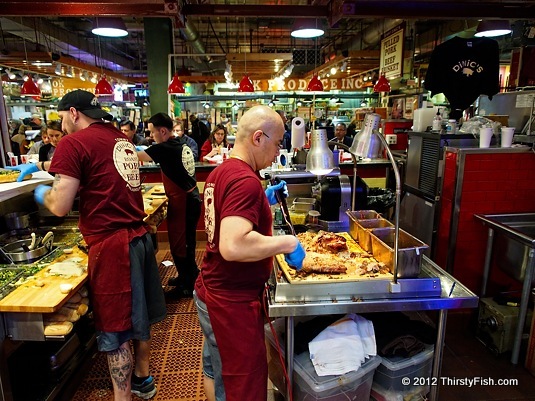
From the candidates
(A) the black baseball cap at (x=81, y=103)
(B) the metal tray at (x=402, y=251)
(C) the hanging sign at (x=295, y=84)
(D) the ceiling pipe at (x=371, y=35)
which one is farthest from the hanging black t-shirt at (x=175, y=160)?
(C) the hanging sign at (x=295, y=84)

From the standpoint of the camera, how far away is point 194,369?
304 cm

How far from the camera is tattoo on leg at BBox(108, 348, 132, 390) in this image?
2.45 metres

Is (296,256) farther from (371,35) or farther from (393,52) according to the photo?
(371,35)

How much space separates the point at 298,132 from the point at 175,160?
125cm

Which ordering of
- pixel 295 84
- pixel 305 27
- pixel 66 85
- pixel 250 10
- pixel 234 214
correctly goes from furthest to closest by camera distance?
1. pixel 66 85
2. pixel 295 84
3. pixel 305 27
4. pixel 250 10
5. pixel 234 214

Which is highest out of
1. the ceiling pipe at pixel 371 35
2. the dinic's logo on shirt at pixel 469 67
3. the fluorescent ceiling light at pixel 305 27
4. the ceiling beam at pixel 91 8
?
the ceiling pipe at pixel 371 35

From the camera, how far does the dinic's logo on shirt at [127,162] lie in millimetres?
2373

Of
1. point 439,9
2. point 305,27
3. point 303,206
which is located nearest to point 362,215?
point 303,206

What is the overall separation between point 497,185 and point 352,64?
311 inches

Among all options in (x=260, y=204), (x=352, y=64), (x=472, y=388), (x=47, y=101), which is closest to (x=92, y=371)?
(x=260, y=204)

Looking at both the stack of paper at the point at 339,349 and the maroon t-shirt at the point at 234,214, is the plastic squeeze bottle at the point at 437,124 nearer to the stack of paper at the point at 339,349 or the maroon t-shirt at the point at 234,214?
the stack of paper at the point at 339,349

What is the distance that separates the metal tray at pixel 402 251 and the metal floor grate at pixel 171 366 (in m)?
1.64

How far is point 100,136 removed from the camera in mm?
2336

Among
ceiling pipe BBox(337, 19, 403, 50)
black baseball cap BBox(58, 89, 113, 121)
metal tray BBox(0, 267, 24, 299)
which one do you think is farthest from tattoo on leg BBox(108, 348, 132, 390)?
ceiling pipe BBox(337, 19, 403, 50)
